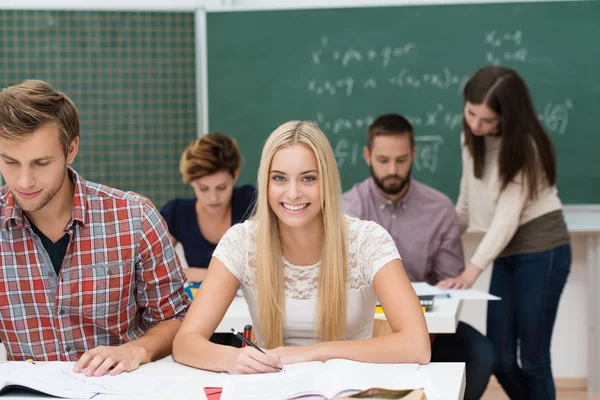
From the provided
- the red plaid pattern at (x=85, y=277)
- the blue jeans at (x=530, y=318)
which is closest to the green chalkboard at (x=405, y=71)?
the blue jeans at (x=530, y=318)

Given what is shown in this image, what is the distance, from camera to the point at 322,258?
1932mm

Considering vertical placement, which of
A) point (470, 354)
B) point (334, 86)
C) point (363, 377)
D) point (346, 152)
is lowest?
point (470, 354)

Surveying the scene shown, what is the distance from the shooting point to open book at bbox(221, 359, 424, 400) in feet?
4.39

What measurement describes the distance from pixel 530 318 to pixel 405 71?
1416 millimetres

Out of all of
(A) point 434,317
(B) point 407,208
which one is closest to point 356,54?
(B) point 407,208

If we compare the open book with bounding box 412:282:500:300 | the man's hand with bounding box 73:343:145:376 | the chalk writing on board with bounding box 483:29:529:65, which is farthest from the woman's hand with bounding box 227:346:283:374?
the chalk writing on board with bounding box 483:29:529:65

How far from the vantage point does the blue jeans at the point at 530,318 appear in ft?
9.65

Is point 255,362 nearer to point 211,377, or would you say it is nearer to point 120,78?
point 211,377

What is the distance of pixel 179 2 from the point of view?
157 inches

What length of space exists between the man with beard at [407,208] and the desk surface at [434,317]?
1.94 ft

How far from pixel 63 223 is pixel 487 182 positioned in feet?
6.01

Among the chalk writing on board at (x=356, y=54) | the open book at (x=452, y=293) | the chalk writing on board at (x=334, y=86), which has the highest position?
the chalk writing on board at (x=356, y=54)

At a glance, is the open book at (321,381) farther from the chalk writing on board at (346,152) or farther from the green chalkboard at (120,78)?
the green chalkboard at (120,78)

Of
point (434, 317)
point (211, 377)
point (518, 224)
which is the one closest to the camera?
point (211, 377)
